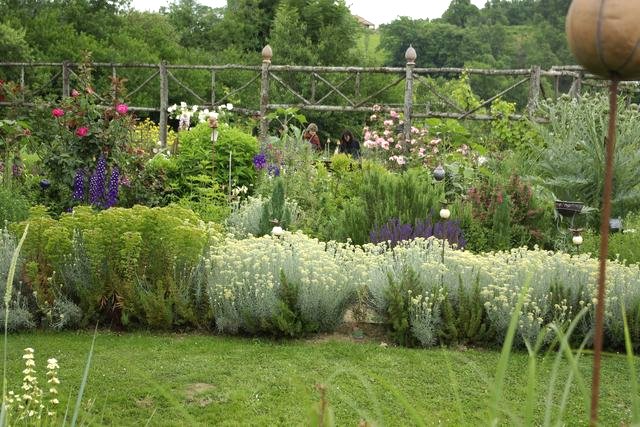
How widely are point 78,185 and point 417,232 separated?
122 inches

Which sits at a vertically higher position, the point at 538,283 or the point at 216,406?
the point at 538,283

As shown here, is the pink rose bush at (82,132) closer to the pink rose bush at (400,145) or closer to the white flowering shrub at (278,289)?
the white flowering shrub at (278,289)

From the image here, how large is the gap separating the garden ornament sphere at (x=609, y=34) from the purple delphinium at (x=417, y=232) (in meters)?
5.50

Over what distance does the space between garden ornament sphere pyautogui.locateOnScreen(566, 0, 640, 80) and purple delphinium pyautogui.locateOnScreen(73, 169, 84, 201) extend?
6551 millimetres

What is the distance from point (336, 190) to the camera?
9266 millimetres

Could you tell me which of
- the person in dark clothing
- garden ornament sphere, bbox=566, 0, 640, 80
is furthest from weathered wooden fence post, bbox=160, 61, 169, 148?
garden ornament sphere, bbox=566, 0, 640, 80

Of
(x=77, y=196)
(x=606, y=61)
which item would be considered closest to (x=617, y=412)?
(x=606, y=61)

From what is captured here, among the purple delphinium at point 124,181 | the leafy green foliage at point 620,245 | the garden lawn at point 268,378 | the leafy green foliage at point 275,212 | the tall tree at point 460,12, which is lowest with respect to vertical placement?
the garden lawn at point 268,378

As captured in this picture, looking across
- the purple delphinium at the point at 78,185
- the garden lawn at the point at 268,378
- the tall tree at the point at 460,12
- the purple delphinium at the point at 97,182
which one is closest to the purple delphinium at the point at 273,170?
the purple delphinium at the point at 97,182

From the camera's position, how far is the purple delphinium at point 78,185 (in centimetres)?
734

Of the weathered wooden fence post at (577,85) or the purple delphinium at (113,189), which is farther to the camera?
the weathered wooden fence post at (577,85)

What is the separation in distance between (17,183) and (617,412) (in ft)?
22.4

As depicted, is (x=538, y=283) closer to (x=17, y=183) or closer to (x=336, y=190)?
(x=336, y=190)

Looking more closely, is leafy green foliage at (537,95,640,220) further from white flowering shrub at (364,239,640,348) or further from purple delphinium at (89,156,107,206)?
purple delphinium at (89,156,107,206)
